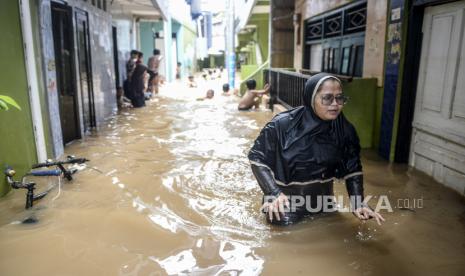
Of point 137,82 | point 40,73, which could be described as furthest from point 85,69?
point 137,82

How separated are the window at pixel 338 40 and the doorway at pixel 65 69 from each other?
5.59m

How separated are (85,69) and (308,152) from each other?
6.52 m

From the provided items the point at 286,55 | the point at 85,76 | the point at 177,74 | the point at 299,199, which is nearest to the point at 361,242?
the point at 299,199

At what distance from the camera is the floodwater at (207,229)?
2975mm

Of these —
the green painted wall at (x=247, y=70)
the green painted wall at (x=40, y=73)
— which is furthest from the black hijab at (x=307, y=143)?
the green painted wall at (x=247, y=70)

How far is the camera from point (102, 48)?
372 inches

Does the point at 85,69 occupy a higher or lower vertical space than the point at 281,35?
lower

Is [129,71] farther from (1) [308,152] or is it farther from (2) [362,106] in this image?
(1) [308,152]

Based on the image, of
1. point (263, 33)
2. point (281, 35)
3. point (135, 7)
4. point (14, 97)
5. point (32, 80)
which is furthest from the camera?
point (263, 33)

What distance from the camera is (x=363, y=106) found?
21.0 ft

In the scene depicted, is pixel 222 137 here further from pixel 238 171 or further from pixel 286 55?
pixel 286 55

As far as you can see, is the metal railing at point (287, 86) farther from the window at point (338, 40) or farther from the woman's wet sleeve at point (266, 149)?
the woman's wet sleeve at point (266, 149)

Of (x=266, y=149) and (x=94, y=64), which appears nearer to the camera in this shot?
(x=266, y=149)

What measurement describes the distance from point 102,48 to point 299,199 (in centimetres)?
771
